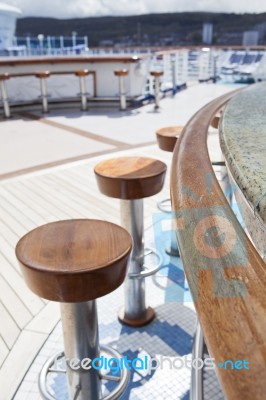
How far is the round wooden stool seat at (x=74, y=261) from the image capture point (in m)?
0.83

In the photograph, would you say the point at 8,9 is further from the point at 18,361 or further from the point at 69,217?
the point at 18,361

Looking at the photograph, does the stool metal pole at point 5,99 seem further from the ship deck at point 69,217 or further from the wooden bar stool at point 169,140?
the wooden bar stool at point 169,140

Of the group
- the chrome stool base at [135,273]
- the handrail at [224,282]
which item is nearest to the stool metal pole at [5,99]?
the chrome stool base at [135,273]

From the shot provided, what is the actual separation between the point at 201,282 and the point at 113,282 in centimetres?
53

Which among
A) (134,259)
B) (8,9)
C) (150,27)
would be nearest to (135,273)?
(134,259)

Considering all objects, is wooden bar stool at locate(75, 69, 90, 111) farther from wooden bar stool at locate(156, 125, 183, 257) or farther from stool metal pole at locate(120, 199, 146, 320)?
stool metal pole at locate(120, 199, 146, 320)

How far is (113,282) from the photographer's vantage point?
89 centimetres

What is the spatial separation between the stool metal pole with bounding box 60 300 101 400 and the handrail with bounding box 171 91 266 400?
1.64ft

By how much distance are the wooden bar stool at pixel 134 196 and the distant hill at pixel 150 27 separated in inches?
2035

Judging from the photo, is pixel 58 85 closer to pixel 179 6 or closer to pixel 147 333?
pixel 147 333

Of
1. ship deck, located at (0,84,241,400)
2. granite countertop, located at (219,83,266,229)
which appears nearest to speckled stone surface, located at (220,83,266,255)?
granite countertop, located at (219,83,266,229)

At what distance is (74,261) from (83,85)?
639 cm

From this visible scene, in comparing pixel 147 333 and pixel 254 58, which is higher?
pixel 254 58

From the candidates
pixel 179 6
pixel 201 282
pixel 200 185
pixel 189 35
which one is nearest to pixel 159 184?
pixel 200 185
